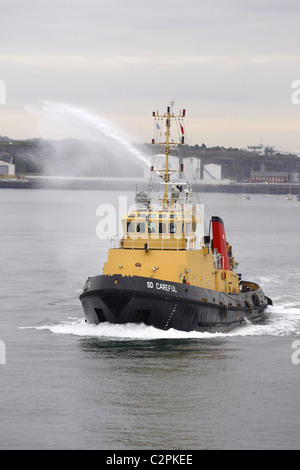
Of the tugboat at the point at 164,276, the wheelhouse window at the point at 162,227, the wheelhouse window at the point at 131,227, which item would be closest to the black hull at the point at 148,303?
the tugboat at the point at 164,276

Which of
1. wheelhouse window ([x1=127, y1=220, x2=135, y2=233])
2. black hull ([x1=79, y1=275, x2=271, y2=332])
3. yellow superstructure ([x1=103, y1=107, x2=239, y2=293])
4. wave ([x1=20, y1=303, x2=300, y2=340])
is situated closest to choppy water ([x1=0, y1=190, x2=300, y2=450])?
wave ([x1=20, y1=303, x2=300, y2=340])

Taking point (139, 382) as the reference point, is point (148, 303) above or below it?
above

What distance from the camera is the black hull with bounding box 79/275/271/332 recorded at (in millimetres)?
34469

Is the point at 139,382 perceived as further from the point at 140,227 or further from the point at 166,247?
the point at 140,227

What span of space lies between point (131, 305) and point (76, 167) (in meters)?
165

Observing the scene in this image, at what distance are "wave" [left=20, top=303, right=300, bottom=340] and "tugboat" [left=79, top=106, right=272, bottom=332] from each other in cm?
26

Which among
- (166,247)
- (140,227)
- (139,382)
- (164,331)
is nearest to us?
(139,382)

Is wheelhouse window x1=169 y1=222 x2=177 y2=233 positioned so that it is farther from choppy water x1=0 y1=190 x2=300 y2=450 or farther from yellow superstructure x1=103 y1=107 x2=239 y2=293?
choppy water x1=0 y1=190 x2=300 y2=450

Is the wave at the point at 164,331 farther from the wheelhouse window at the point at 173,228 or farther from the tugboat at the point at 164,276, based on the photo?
the wheelhouse window at the point at 173,228

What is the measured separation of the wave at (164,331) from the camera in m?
34.8

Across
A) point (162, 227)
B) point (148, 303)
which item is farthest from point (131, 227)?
point (148, 303)

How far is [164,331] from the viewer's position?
3503cm

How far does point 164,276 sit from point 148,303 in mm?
1512

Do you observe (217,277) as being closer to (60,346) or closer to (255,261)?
(60,346)
